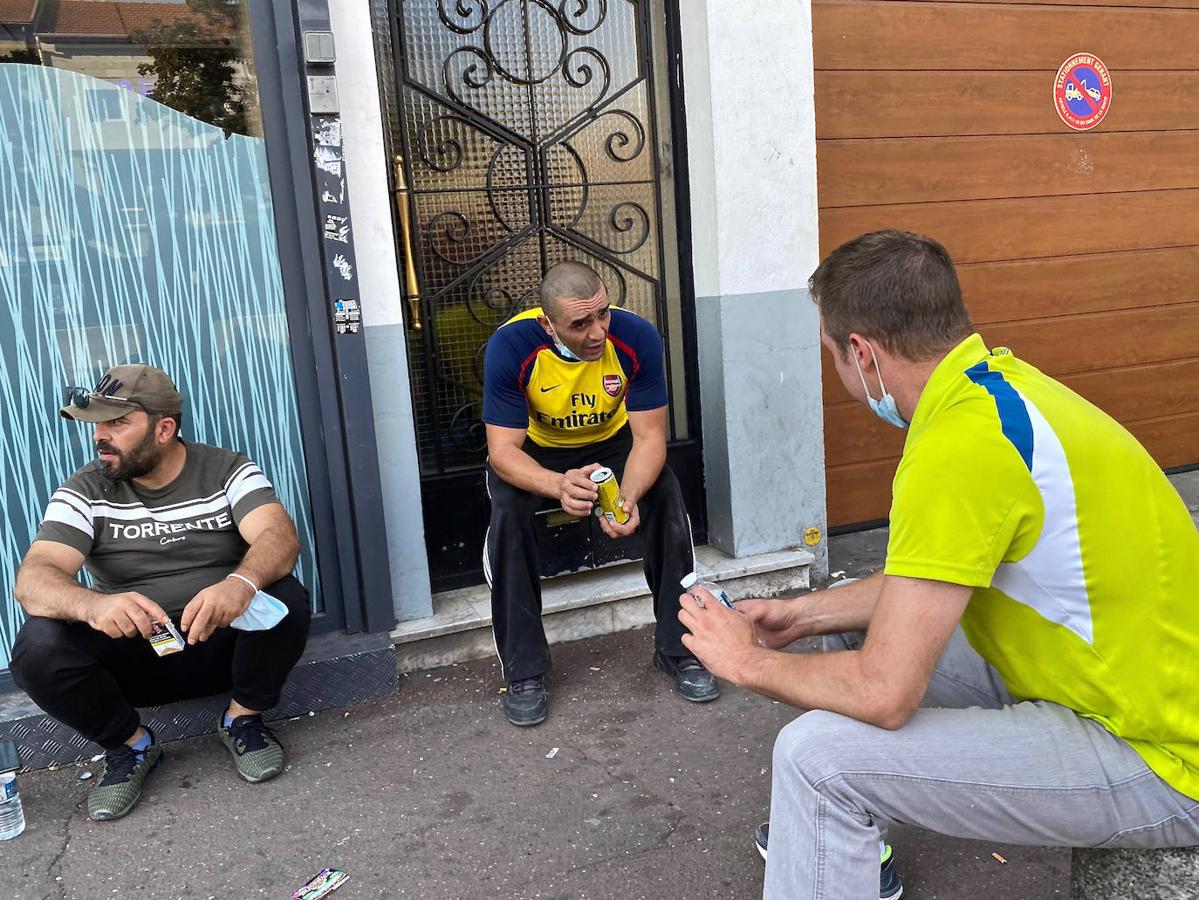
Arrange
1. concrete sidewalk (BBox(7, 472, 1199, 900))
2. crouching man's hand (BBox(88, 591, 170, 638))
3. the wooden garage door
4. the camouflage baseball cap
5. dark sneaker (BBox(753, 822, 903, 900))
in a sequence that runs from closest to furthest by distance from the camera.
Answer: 1. dark sneaker (BBox(753, 822, 903, 900))
2. concrete sidewalk (BBox(7, 472, 1199, 900))
3. crouching man's hand (BBox(88, 591, 170, 638))
4. the camouflage baseball cap
5. the wooden garage door

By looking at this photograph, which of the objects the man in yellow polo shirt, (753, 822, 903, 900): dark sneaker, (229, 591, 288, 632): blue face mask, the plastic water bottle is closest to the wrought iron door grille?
(229, 591, 288, 632): blue face mask

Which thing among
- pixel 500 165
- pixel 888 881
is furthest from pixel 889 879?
pixel 500 165

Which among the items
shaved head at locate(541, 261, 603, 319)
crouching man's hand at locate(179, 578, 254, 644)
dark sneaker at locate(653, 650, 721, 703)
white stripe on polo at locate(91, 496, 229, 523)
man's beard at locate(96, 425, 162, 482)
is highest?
shaved head at locate(541, 261, 603, 319)

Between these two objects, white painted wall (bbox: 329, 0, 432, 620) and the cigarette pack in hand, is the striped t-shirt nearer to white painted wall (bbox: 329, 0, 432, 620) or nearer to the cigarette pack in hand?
the cigarette pack in hand

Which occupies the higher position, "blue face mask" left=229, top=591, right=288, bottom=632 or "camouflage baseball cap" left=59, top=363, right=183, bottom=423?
"camouflage baseball cap" left=59, top=363, right=183, bottom=423

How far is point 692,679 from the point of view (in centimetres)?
341

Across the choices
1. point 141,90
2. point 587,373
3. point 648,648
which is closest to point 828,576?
point 648,648

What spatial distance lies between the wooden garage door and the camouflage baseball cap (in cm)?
287

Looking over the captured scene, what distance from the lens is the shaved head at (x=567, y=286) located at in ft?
10.8

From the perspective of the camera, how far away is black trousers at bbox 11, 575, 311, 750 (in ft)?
9.21

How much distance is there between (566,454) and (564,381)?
0.97ft

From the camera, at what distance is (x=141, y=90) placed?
3.29 m

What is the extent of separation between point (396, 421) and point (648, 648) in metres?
1.29

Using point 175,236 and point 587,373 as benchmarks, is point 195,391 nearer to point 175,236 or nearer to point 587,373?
point 175,236
